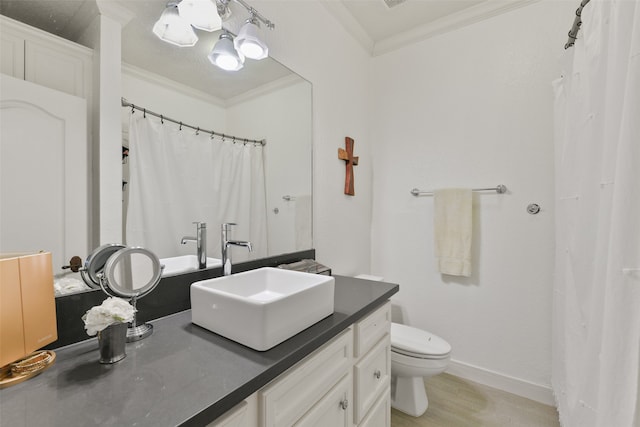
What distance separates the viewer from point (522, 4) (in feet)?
5.70

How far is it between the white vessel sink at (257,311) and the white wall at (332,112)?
32.3 inches

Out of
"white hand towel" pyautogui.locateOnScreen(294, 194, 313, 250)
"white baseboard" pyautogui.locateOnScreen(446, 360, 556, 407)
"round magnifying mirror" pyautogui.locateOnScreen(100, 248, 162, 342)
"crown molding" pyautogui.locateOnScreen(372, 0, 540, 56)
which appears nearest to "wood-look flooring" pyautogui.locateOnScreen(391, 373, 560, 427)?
"white baseboard" pyautogui.locateOnScreen(446, 360, 556, 407)

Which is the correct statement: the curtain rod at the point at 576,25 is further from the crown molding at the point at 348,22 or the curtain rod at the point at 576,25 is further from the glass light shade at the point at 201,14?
the glass light shade at the point at 201,14

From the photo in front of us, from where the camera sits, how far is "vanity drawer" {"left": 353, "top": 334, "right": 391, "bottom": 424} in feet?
3.33

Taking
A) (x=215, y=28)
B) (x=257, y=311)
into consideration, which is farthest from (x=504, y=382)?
(x=215, y=28)

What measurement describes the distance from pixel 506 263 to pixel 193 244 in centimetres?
190

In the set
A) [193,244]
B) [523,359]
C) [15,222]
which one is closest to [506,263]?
[523,359]

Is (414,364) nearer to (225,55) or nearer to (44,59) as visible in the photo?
(225,55)

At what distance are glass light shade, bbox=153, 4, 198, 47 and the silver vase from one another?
992 mm

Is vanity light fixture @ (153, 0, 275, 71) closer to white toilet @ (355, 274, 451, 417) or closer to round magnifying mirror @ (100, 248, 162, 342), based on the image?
round magnifying mirror @ (100, 248, 162, 342)

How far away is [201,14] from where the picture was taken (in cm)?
108

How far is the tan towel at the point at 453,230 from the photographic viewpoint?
6.13 feet

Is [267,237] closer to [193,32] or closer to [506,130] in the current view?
[193,32]

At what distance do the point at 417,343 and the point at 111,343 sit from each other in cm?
153
